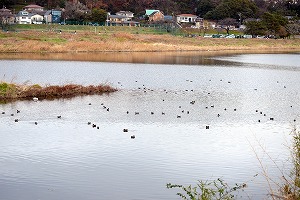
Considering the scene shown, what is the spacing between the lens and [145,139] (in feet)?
74.8

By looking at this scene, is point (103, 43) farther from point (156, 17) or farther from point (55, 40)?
point (156, 17)

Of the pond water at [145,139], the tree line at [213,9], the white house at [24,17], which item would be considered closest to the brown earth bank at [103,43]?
the tree line at [213,9]

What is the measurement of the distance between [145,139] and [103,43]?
5594 cm

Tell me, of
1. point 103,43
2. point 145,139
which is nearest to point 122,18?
point 103,43

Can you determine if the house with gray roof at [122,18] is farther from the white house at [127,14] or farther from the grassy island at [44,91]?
the grassy island at [44,91]

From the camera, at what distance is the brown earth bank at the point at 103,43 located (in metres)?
71.3

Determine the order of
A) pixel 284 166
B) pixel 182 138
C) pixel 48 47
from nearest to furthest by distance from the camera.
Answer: pixel 284 166 < pixel 182 138 < pixel 48 47

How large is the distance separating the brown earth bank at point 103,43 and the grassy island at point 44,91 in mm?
35221

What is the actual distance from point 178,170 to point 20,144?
6.82 m

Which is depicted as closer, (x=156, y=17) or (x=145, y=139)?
(x=145, y=139)

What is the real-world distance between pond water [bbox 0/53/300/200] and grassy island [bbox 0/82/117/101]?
1344mm

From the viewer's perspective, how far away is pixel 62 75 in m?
45.2

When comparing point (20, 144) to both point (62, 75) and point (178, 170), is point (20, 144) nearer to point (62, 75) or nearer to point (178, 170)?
point (178, 170)

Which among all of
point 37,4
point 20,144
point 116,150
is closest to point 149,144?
point 116,150
